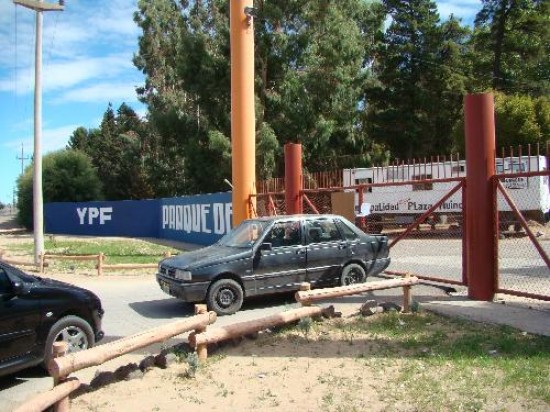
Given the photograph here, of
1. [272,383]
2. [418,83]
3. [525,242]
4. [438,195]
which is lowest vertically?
[272,383]

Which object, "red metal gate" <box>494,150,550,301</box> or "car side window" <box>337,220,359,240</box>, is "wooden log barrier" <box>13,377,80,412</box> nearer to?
"car side window" <box>337,220,359,240</box>

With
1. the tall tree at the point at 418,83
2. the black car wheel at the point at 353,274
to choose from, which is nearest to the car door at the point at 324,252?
the black car wheel at the point at 353,274

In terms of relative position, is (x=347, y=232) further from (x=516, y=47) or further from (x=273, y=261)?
(x=516, y=47)

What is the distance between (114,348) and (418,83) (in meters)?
39.1

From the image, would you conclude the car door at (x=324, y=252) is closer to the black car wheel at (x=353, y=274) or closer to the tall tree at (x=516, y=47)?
the black car wheel at (x=353, y=274)

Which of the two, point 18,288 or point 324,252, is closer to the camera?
point 18,288

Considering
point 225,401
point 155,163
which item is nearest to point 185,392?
point 225,401

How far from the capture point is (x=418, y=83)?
4194cm

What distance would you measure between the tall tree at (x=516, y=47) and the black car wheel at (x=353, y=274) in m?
33.9

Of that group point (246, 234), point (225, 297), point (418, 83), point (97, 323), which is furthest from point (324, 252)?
point (418, 83)

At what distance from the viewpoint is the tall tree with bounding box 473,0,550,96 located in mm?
41469

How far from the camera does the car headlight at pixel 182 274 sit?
9.70 m

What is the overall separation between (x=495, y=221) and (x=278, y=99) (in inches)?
1018

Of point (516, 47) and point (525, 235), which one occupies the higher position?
point (516, 47)
